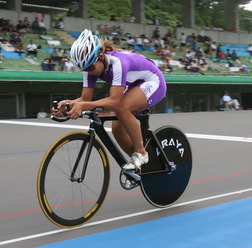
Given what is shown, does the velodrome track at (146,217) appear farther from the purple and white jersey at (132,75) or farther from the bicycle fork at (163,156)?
the purple and white jersey at (132,75)

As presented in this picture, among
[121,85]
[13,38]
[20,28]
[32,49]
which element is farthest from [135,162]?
[20,28]

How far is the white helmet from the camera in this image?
12.1 feet

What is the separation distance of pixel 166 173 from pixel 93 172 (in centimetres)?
85

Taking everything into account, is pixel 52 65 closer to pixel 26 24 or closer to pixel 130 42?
pixel 26 24

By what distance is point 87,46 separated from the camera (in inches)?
145

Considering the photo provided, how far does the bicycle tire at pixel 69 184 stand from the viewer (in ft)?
11.9

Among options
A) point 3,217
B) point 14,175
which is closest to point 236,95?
point 14,175

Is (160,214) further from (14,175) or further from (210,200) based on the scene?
(14,175)

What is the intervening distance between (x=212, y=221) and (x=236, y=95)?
31831 mm

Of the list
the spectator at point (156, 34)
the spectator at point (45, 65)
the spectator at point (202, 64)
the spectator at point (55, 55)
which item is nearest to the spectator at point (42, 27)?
the spectator at point (55, 55)

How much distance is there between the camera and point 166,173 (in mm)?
4578

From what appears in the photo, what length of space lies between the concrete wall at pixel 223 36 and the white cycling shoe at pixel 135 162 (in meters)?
34.4

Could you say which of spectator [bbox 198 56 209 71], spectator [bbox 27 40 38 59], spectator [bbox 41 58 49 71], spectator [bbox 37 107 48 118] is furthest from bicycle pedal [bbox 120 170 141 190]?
spectator [bbox 198 56 209 71]

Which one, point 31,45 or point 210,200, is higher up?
point 31,45
